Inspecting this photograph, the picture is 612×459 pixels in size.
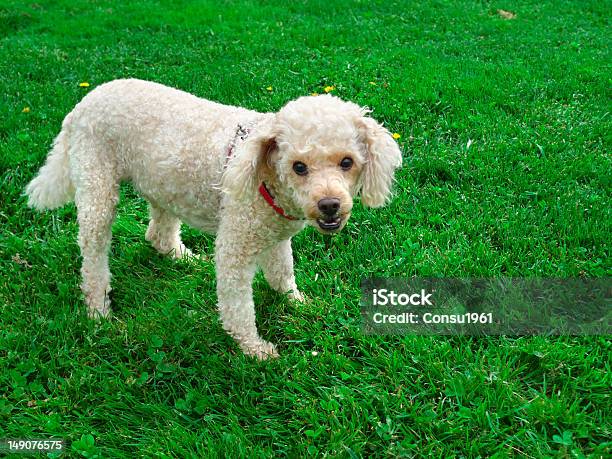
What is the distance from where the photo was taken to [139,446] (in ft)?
8.00

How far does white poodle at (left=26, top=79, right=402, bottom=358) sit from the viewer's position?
2.44 metres

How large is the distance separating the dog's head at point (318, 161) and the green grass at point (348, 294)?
88 centimetres

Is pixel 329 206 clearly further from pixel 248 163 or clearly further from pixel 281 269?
pixel 281 269

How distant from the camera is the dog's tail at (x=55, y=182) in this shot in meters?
3.52

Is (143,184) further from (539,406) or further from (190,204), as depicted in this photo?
(539,406)

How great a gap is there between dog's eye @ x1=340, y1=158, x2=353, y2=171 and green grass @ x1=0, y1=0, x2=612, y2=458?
1001mm

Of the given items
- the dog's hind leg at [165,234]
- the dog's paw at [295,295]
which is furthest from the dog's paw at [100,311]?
the dog's paw at [295,295]

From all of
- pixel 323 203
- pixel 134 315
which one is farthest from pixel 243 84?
pixel 323 203

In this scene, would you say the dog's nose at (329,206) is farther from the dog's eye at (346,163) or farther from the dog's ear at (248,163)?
the dog's ear at (248,163)

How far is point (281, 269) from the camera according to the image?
329 centimetres

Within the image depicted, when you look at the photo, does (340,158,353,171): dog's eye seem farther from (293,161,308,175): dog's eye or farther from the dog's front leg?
the dog's front leg

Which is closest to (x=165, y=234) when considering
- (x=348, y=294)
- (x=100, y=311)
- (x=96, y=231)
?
(x=96, y=231)

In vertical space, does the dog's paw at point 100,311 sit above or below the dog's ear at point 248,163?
below

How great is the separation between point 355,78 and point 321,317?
3.96m
